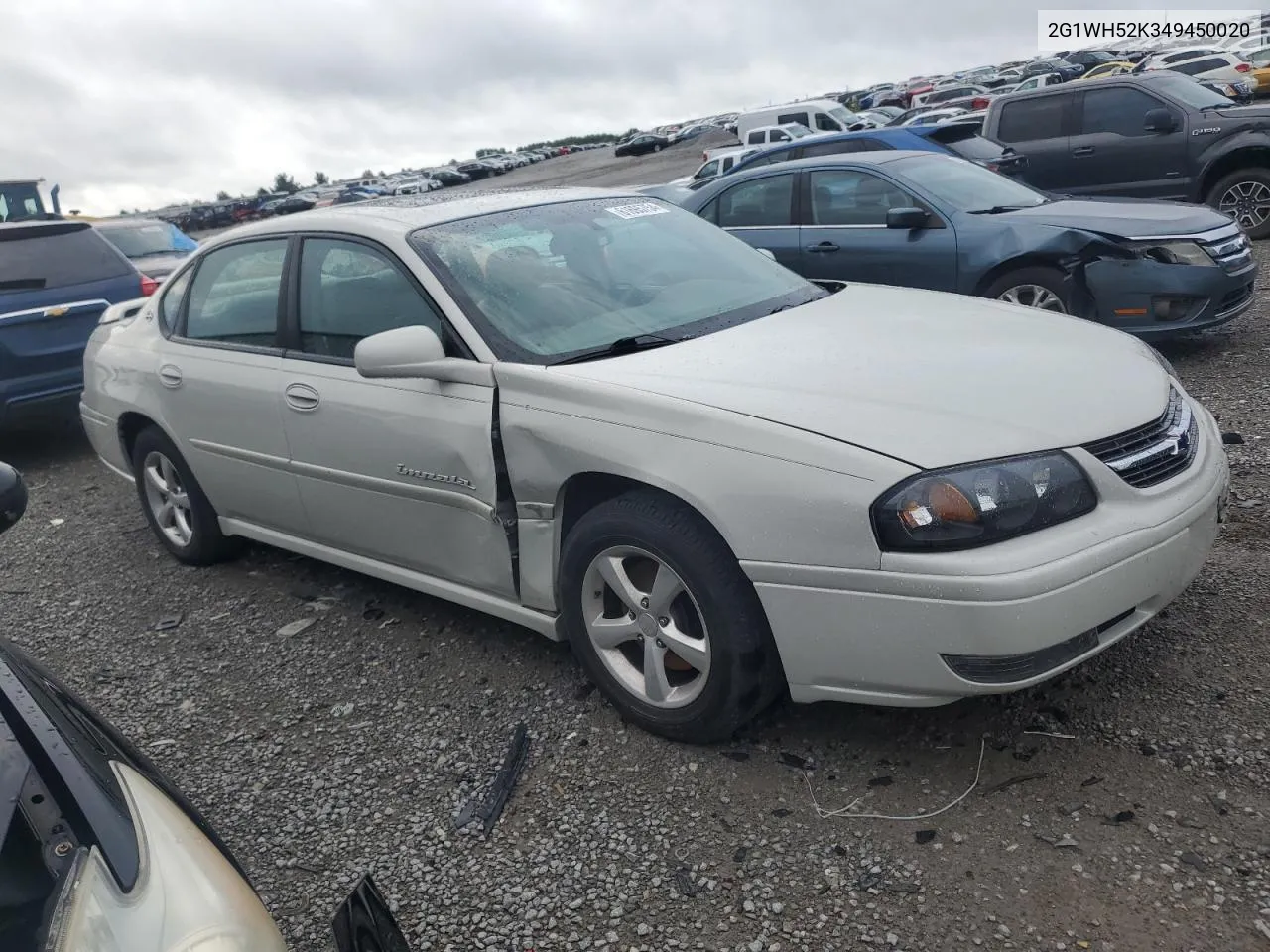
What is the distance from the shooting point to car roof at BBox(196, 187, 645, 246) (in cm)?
379

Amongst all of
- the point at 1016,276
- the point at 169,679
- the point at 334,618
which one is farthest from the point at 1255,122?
the point at 169,679

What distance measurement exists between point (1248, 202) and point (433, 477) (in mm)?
9249

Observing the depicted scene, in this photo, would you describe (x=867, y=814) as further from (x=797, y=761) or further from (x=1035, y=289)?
(x=1035, y=289)

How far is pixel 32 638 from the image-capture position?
439 centimetres

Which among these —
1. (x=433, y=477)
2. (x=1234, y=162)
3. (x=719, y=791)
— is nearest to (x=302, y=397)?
(x=433, y=477)

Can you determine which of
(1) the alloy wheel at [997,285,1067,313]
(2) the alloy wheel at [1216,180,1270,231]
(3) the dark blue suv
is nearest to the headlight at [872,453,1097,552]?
(1) the alloy wheel at [997,285,1067,313]

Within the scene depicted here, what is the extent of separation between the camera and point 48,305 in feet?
23.1

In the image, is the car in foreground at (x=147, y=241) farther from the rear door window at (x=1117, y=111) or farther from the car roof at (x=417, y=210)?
the rear door window at (x=1117, y=111)

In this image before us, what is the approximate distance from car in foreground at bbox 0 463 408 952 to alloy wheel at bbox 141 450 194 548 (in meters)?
3.02

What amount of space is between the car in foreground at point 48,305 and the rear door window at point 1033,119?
842cm

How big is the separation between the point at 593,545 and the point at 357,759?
39.9 inches

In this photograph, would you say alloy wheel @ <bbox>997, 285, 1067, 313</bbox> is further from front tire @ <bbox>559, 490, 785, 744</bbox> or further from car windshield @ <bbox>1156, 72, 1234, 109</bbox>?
car windshield @ <bbox>1156, 72, 1234, 109</bbox>

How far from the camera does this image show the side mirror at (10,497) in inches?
88.7

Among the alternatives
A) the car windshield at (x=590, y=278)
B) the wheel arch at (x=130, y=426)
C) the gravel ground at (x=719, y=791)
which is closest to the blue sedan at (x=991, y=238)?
the gravel ground at (x=719, y=791)
